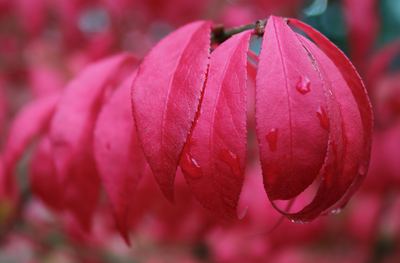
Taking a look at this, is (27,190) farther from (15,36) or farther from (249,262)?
(15,36)

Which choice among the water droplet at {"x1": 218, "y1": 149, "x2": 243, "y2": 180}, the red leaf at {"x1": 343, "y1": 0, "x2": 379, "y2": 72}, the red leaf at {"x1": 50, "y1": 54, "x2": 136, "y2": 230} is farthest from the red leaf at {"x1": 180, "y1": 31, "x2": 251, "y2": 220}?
the red leaf at {"x1": 343, "y1": 0, "x2": 379, "y2": 72}

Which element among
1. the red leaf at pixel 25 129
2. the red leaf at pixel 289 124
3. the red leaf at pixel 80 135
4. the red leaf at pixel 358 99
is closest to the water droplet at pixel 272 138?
the red leaf at pixel 289 124

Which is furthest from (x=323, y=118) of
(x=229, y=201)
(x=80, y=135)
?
(x=80, y=135)

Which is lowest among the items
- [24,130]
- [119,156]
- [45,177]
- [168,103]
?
[45,177]

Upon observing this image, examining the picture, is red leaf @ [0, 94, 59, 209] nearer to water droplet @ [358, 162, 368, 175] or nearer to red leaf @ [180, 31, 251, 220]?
red leaf @ [180, 31, 251, 220]

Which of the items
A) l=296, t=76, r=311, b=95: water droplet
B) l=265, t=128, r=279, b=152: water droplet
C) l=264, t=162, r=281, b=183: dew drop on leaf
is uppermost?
l=296, t=76, r=311, b=95: water droplet

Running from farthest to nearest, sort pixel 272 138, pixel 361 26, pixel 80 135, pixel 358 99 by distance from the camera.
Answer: pixel 361 26 → pixel 80 135 → pixel 358 99 → pixel 272 138

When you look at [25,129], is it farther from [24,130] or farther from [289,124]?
[289,124]
